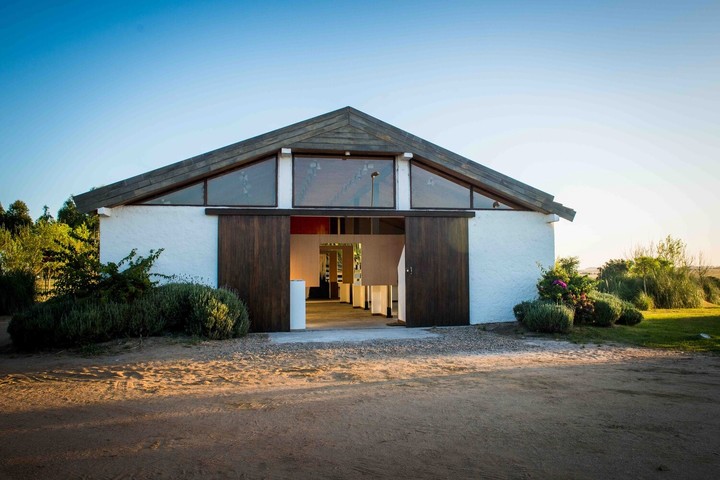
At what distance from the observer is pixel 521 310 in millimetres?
10953

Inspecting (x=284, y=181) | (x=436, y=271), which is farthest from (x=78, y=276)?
(x=436, y=271)

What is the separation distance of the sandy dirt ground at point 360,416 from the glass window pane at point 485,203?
16.7ft

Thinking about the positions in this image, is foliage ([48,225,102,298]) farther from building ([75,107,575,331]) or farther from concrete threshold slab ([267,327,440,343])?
concrete threshold slab ([267,327,440,343])

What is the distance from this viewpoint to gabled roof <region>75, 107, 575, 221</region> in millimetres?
10125

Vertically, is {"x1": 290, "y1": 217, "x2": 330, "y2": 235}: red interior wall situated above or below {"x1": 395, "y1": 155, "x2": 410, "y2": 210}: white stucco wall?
below

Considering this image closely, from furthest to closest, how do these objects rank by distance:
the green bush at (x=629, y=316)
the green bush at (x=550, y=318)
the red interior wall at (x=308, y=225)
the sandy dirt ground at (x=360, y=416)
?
the red interior wall at (x=308, y=225), the green bush at (x=629, y=316), the green bush at (x=550, y=318), the sandy dirt ground at (x=360, y=416)

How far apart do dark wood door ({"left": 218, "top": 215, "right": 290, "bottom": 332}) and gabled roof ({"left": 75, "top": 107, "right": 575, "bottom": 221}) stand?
1.29 metres

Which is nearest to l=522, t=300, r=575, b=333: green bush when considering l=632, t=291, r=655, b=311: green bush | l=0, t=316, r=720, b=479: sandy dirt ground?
l=0, t=316, r=720, b=479: sandy dirt ground

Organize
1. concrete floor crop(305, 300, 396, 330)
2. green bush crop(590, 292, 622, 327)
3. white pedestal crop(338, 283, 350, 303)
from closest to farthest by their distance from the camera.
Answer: green bush crop(590, 292, 622, 327), concrete floor crop(305, 300, 396, 330), white pedestal crop(338, 283, 350, 303)

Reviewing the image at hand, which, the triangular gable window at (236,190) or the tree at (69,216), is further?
the tree at (69,216)

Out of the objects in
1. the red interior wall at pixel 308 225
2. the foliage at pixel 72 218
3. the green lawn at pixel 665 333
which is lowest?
the green lawn at pixel 665 333

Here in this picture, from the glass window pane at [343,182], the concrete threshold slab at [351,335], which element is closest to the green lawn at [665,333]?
the concrete threshold slab at [351,335]

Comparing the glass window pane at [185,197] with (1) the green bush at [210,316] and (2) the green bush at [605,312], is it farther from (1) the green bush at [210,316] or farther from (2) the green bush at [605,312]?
(2) the green bush at [605,312]

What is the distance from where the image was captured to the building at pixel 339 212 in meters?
10.5
